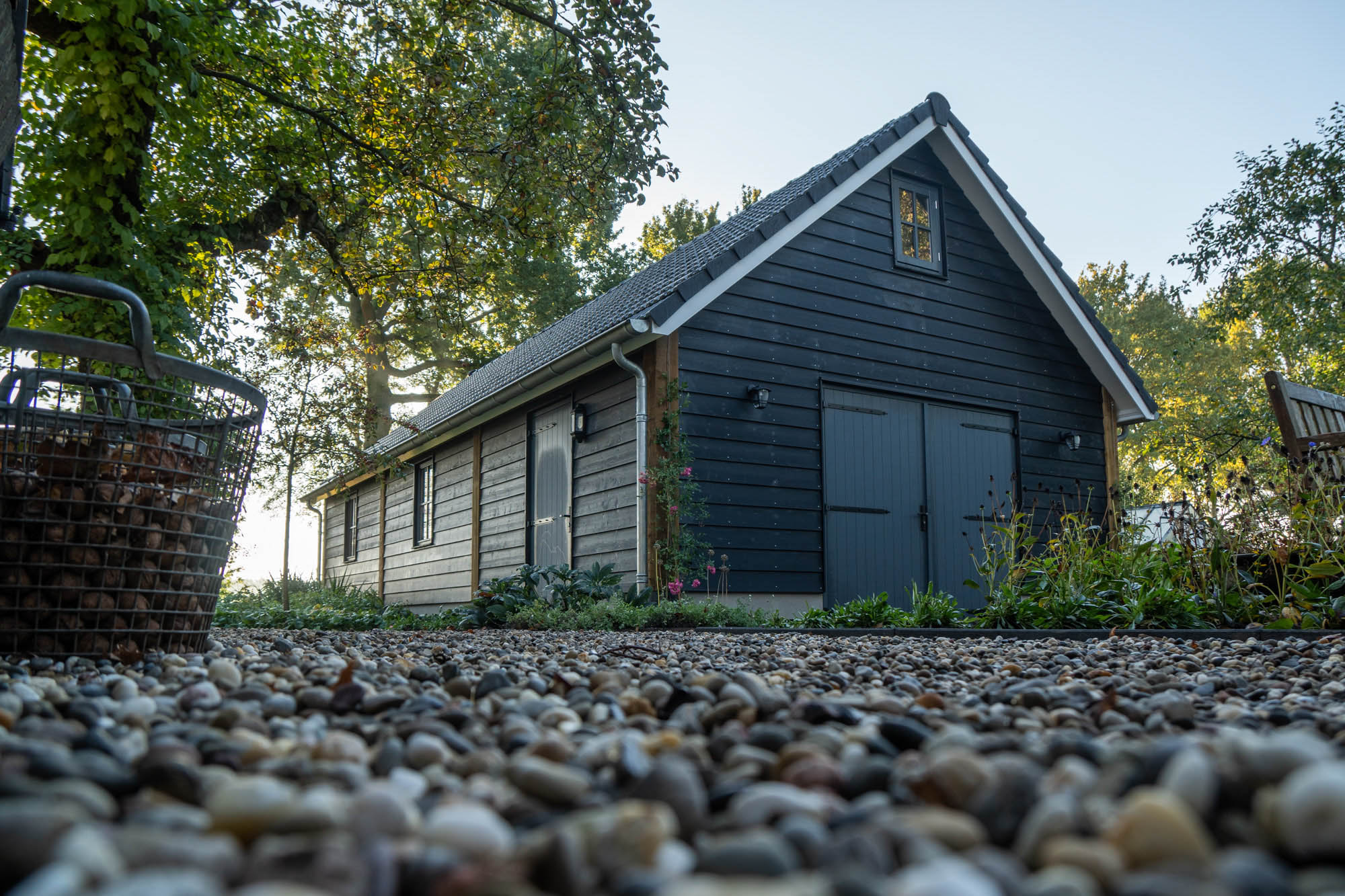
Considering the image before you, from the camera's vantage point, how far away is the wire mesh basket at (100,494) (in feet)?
6.89

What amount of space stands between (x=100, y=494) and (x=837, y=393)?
6330 mm

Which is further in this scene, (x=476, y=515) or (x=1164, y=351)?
(x=1164, y=351)

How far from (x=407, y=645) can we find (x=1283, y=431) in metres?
4.10

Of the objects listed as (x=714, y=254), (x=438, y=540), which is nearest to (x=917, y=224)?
(x=714, y=254)

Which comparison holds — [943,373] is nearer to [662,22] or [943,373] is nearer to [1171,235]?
[662,22]

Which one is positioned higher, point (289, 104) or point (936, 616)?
point (289, 104)

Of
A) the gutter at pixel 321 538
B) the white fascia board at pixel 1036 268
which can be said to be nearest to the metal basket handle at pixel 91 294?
the white fascia board at pixel 1036 268

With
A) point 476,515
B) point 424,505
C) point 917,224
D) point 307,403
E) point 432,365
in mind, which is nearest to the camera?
point 917,224

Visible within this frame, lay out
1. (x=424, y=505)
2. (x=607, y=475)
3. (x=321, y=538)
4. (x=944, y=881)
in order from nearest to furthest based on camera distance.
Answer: (x=944, y=881), (x=607, y=475), (x=424, y=505), (x=321, y=538)

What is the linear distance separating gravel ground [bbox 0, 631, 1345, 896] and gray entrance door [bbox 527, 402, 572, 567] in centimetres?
638

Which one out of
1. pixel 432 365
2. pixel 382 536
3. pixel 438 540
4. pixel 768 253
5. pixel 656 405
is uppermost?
pixel 432 365

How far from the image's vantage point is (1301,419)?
13.5 ft

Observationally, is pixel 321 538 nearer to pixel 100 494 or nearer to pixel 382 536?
pixel 382 536

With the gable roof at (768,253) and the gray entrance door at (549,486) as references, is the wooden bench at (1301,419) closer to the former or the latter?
the gable roof at (768,253)
